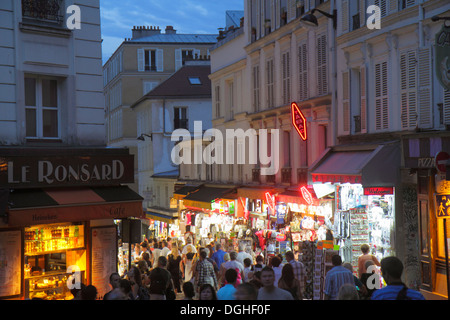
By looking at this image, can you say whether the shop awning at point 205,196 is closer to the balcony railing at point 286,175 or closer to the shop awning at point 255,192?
the shop awning at point 255,192

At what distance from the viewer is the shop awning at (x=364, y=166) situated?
17172 mm

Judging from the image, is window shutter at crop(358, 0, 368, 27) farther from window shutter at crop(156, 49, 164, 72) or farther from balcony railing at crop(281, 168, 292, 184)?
window shutter at crop(156, 49, 164, 72)

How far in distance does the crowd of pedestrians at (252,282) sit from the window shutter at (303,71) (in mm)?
7064

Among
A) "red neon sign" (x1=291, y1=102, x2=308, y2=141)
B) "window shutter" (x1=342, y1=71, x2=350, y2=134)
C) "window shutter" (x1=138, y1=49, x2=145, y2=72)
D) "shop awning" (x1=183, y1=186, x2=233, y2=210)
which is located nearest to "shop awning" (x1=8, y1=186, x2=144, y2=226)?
"window shutter" (x1=342, y1=71, x2=350, y2=134)

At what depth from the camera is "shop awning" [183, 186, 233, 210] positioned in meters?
30.4

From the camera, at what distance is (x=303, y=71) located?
24.5 m

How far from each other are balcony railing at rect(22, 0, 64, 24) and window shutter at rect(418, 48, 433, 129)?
880 cm

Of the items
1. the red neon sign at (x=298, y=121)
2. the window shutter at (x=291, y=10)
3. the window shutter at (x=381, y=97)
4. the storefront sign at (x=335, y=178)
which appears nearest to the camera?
the storefront sign at (x=335, y=178)

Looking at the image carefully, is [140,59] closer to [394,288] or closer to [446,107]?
[446,107]

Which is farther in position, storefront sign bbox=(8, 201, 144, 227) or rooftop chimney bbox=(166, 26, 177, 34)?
rooftop chimney bbox=(166, 26, 177, 34)

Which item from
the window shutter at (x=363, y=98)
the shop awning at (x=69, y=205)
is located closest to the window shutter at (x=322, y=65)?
the window shutter at (x=363, y=98)
